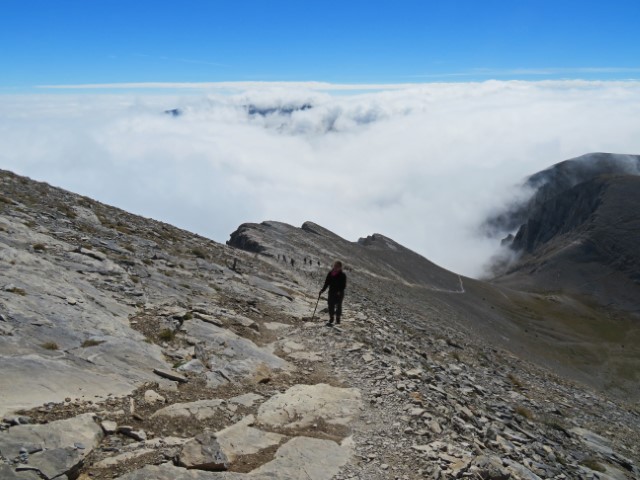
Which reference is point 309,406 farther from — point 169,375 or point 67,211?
point 67,211

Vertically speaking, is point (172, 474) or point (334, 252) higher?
point (334, 252)

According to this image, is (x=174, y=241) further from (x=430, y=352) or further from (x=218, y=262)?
(x=430, y=352)

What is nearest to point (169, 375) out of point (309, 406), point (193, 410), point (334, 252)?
point (193, 410)

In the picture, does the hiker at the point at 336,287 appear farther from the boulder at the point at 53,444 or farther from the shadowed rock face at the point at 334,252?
the shadowed rock face at the point at 334,252

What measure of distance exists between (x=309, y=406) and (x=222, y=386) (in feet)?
9.48

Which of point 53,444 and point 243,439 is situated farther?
point 243,439

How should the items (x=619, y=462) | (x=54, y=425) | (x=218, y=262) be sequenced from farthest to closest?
1. (x=218, y=262)
2. (x=619, y=462)
3. (x=54, y=425)

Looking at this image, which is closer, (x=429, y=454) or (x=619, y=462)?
(x=429, y=454)

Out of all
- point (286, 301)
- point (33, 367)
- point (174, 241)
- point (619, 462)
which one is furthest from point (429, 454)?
point (174, 241)

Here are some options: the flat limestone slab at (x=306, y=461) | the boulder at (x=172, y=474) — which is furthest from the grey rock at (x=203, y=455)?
the flat limestone slab at (x=306, y=461)

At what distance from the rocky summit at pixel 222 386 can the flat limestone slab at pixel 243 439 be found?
0.05 m

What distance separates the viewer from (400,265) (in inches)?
4048

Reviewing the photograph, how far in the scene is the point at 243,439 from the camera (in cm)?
1178

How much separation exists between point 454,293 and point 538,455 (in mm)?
84054
